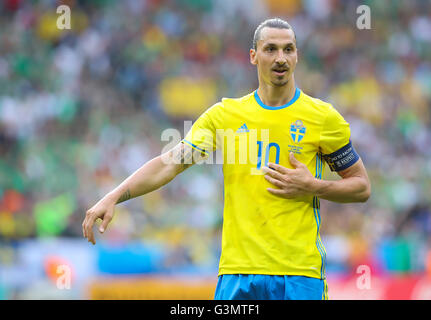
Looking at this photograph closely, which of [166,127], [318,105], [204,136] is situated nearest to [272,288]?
[204,136]

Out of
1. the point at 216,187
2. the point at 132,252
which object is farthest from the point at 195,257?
the point at 216,187

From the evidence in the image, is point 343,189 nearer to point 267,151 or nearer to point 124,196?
point 267,151

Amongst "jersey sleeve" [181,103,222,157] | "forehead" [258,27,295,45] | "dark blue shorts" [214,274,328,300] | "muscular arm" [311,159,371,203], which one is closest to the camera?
"dark blue shorts" [214,274,328,300]

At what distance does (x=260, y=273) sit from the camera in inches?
175

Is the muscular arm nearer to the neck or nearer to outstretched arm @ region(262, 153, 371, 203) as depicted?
outstretched arm @ region(262, 153, 371, 203)

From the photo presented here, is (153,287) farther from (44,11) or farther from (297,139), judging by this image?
(44,11)

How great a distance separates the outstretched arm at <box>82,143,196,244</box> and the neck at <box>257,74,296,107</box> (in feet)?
1.87

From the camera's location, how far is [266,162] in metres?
4.57

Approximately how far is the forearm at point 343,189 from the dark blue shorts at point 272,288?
1.69 ft

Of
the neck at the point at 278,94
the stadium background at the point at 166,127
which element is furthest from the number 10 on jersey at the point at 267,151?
the stadium background at the point at 166,127

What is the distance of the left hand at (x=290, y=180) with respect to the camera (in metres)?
4.42

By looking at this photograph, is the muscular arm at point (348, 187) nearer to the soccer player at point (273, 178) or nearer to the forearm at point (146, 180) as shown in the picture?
the soccer player at point (273, 178)

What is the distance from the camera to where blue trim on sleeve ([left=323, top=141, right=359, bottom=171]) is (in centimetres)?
466

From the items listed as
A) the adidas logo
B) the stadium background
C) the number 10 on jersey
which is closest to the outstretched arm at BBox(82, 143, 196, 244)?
the adidas logo
